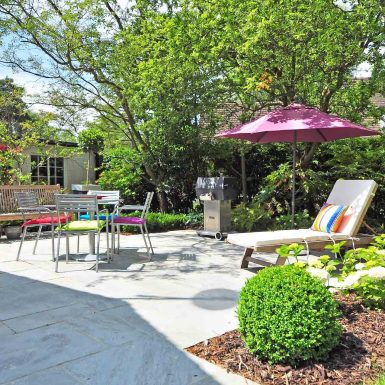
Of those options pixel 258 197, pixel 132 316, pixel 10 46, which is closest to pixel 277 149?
pixel 258 197

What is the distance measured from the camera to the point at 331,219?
5.09 metres

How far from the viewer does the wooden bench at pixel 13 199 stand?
737 cm

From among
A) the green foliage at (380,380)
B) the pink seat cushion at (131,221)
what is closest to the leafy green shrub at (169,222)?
the pink seat cushion at (131,221)

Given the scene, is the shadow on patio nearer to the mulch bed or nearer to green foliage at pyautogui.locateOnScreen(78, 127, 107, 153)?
the mulch bed

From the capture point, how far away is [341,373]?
224cm

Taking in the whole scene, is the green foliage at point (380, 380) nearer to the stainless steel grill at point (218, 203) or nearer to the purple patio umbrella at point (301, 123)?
the purple patio umbrella at point (301, 123)

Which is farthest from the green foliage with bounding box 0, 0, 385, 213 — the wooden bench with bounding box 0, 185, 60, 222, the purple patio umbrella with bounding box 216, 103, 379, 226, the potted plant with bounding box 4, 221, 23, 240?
the potted plant with bounding box 4, 221, 23, 240

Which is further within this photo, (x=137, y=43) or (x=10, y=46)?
(x=10, y=46)

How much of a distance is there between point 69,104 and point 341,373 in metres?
8.55

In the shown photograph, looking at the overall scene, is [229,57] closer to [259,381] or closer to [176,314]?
[176,314]

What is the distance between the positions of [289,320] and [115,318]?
1503 mm

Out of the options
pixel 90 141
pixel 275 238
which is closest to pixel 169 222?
pixel 275 238

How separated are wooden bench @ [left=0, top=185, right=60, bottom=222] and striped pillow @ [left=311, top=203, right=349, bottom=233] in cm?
501

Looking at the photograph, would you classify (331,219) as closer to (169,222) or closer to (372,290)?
(372,290)
